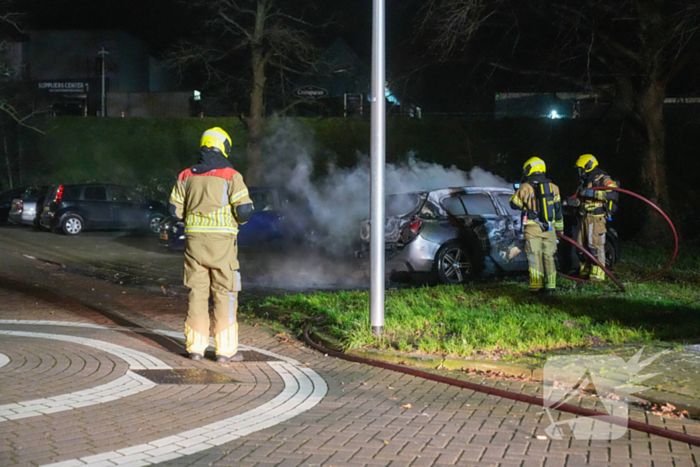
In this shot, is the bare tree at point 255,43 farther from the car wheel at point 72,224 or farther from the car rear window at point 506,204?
the car rear window at point 506,204

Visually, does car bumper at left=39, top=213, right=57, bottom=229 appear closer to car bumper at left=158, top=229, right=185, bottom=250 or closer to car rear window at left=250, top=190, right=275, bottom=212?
car bumper at left=158, top=229, right=185, bottom=250

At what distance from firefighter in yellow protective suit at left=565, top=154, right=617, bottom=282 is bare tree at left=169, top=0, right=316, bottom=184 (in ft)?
54.0

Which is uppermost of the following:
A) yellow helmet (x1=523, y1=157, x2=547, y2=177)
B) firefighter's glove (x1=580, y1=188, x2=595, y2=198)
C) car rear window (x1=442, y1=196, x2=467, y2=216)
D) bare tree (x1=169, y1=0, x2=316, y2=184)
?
bare tree (x1=169, y1=0, x2=316, y2=184)

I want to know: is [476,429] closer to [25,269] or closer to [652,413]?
[652,413]

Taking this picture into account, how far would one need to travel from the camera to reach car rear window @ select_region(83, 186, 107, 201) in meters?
23.8

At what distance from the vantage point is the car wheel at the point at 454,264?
460 inches

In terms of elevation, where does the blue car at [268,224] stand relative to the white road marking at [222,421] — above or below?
above

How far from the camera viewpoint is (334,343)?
7.82m

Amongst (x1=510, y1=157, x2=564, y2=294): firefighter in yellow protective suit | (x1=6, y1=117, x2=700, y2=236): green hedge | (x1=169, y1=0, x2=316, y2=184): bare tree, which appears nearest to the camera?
(x1=510, y1=157, x2=564, y2=294): firefighter in yellow protective suit

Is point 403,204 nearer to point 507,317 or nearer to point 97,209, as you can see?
point 507,317

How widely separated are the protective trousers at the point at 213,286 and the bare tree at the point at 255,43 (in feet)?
68.0

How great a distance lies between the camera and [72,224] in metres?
23.4

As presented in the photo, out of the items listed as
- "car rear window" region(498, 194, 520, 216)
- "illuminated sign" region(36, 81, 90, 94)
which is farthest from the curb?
"illuminated sign" region(36, 81, 90, 94)

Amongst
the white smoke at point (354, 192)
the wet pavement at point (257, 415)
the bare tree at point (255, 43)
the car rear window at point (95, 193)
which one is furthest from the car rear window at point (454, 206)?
the bare tree at point (255, 43)
